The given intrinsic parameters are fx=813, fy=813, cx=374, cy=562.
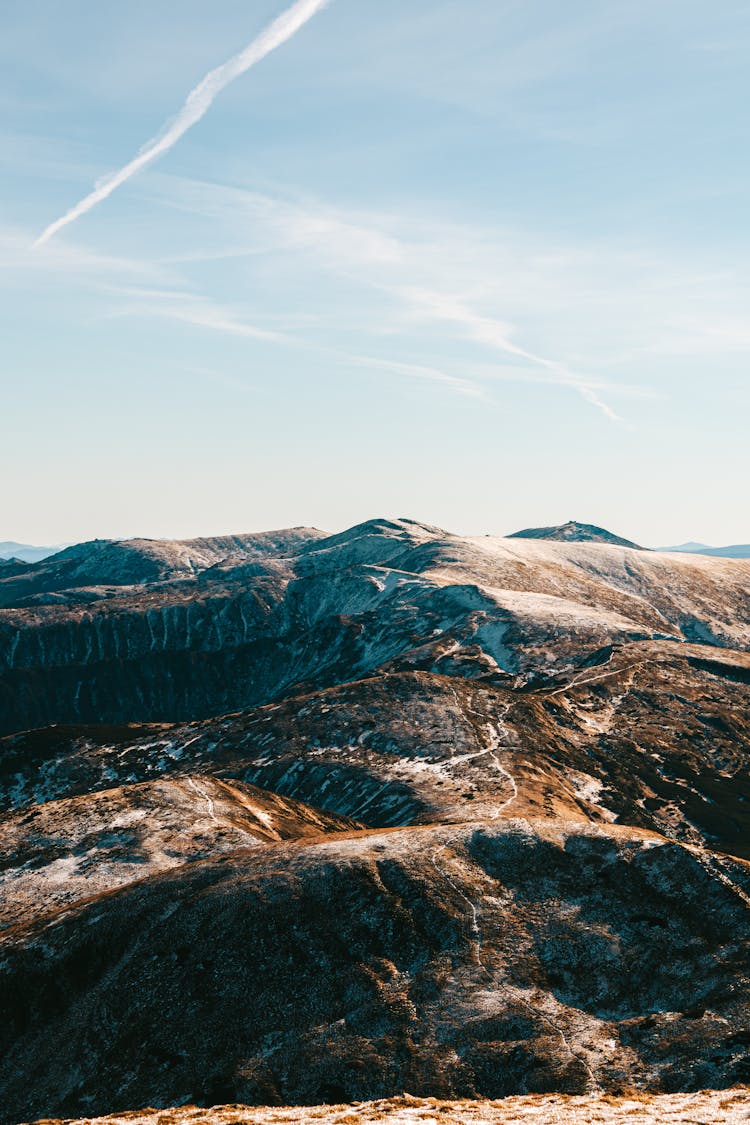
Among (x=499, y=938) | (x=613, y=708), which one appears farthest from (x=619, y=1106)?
(x=613, y=708)

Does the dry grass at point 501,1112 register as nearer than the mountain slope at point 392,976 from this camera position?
Yes

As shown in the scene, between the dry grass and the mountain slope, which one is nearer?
the dry grass

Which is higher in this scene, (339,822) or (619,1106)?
(619,1106)

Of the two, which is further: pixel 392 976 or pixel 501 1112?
pixel 392 976

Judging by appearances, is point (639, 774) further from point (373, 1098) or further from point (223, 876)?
point (373, 1098)

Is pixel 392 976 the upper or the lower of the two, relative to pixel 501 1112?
lower

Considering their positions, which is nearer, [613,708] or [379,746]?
[379,746]

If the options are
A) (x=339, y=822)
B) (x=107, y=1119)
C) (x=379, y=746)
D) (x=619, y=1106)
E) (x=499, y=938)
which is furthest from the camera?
(x=379, y=746)

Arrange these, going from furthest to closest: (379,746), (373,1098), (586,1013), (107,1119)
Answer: (379,746) < (586,1013) < (373,1098) < (107,1119)

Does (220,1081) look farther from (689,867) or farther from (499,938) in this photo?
(689,867)
